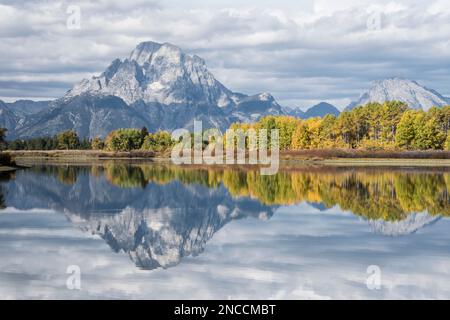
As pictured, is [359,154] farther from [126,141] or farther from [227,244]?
[227,244]

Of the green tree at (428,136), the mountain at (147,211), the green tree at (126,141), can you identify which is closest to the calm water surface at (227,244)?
the mountain at (147,211)

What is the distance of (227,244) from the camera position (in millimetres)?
23969

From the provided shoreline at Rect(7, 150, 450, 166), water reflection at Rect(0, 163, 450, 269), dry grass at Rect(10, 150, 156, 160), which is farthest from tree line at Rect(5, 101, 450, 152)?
water reflection at Rect(0, 163, 450, 269)

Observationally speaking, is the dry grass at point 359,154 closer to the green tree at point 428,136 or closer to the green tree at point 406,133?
the green tree at point 406,133

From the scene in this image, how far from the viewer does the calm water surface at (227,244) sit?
16.6 m

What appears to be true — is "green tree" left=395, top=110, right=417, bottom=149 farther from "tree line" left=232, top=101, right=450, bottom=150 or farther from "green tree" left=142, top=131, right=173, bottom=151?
"green tree" left=142, top=131, right=173, bottom=151

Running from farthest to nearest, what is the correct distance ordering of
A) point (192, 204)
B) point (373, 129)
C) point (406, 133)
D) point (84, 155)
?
point (84, 155) < point (373, 129) < point (406, 133) < point (192, 204)

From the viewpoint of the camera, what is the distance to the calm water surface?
16609 millimetres

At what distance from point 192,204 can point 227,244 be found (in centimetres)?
1534

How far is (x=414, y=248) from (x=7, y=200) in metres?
27.0

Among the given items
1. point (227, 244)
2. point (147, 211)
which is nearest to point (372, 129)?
point (147, 211)

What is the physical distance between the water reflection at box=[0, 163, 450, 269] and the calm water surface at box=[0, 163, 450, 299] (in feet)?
0.28
